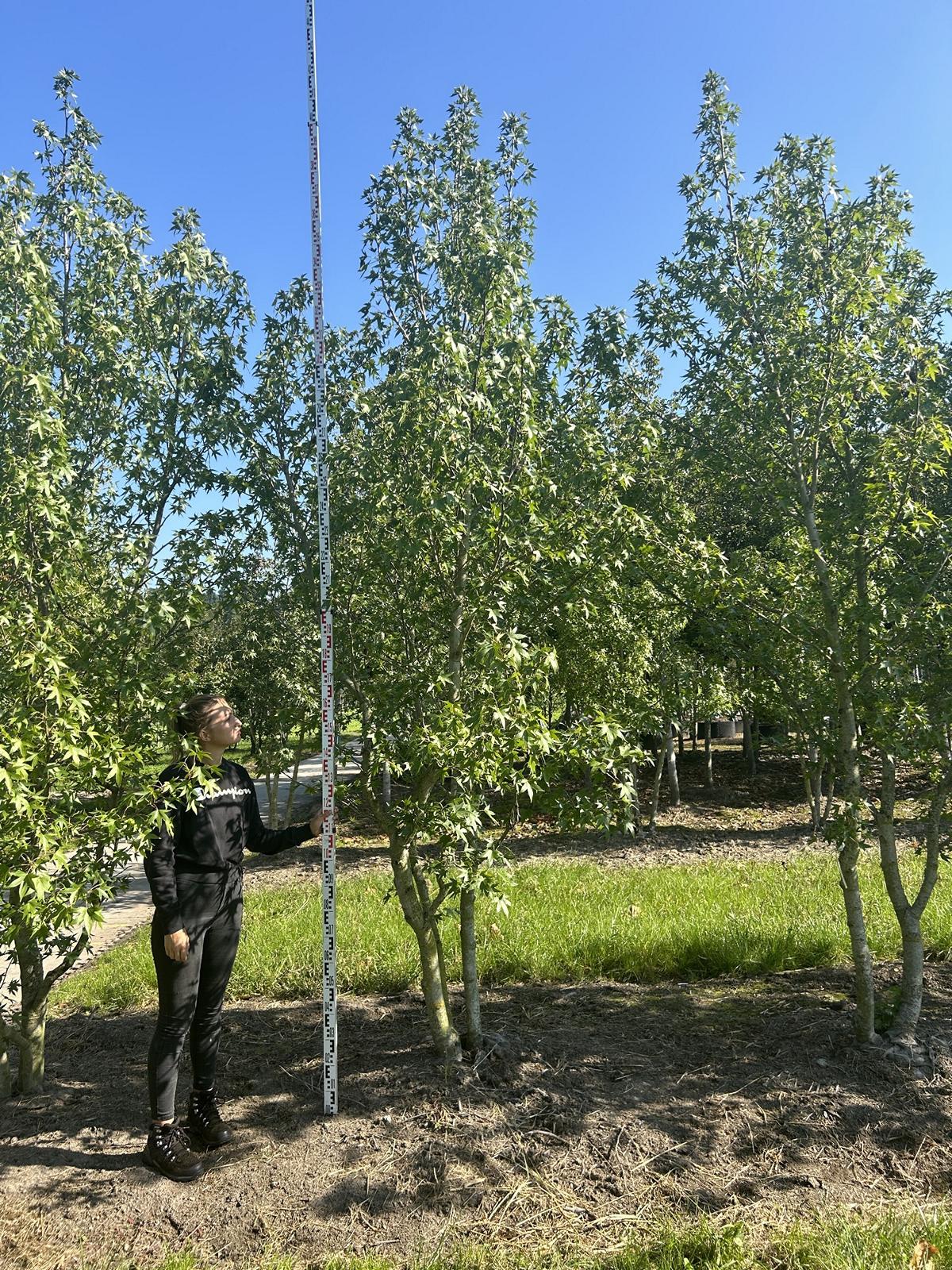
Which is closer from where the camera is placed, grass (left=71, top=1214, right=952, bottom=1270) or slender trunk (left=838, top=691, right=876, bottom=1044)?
grass (left=71, top=1214, right=952, bottom=1270)

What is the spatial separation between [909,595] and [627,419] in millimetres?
1861

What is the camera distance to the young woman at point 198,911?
3.44m

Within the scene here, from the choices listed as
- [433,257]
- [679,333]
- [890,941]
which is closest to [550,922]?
[890,941]

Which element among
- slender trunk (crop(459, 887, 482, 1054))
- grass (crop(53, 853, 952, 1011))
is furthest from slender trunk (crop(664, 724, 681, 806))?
slender trunk (crop(459, 887, 482, 1054))

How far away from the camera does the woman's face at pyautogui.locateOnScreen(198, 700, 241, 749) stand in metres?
3.64

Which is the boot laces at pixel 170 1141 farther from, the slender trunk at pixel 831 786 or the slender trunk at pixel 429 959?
the slender trunk at pixel 831 786

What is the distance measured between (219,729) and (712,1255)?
2734 millimetres

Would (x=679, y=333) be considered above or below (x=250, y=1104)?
above

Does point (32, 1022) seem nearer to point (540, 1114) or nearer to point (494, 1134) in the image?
point (494, 1134)

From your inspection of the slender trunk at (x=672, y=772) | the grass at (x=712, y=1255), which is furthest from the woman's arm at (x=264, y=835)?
the slender trunk at (x=672, y=772)

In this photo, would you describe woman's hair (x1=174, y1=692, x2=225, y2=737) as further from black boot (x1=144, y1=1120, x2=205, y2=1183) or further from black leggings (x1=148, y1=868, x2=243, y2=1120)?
black boot (x1=144, y1=1120, x2=205, y2=1183)

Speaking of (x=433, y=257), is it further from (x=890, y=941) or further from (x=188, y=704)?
(x=890, y=941)

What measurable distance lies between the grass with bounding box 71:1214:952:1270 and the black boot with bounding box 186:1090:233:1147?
62 cm

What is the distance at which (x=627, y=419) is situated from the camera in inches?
199
